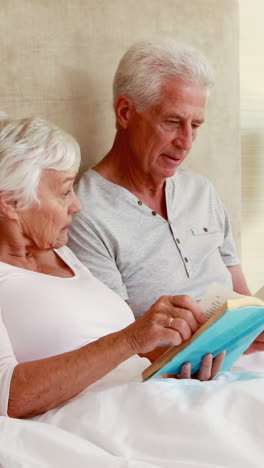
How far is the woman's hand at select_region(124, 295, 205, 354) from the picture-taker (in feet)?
5.06

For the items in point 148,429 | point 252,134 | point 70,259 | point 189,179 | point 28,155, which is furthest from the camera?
point 252,134

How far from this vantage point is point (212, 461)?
1363 mm

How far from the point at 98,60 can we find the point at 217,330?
51.4 inches

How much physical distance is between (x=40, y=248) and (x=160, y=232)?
1.98ft

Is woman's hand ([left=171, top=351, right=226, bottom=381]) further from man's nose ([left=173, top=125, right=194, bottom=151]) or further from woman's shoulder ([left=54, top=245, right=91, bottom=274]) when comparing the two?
man's nose ([left=173, top=125, right=194, bottom=151])

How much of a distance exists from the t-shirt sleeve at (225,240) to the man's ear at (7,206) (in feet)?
3.37

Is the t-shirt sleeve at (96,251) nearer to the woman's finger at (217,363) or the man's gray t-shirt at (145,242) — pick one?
the man's gray t-shirt at (145,242)

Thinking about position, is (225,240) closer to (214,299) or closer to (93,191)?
(93,191)

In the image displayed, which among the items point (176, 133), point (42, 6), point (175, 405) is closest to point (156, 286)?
point (176, 133)

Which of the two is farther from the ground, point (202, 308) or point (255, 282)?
point (202, 308)

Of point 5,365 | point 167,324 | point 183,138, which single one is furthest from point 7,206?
point 183,138

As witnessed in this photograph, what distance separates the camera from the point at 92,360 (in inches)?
62.4

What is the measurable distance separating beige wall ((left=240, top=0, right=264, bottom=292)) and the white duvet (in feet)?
6.08

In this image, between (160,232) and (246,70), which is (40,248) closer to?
(160,232)
